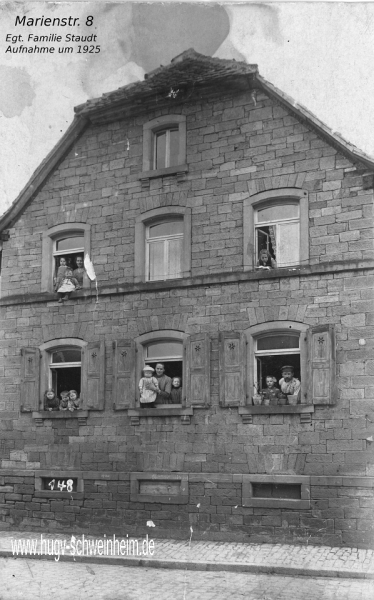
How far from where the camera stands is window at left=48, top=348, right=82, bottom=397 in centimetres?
991

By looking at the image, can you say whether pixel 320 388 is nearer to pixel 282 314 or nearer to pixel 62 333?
pixel 282 314

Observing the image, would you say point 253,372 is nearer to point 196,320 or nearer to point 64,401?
point 196,320

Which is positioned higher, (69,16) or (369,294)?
(69,16)

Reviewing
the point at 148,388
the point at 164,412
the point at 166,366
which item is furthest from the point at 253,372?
the point at 148,388

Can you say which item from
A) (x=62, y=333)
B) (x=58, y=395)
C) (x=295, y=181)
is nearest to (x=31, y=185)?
(x=62, y=333)

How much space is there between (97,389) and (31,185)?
279 centimetres

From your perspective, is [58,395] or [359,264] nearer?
[359,264]

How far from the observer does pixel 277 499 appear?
29.2 feet

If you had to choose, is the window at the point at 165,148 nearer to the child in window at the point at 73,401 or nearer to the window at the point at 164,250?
the window at the point at 164,250

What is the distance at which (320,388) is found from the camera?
29.6 feet

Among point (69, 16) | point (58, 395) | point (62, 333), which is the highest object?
point (69, 16)

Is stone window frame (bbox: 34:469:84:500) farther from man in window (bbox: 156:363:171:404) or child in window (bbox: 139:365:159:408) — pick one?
man in window (bbox: 156:363:171:404)

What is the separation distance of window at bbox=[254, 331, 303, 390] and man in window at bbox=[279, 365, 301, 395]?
0.24ft

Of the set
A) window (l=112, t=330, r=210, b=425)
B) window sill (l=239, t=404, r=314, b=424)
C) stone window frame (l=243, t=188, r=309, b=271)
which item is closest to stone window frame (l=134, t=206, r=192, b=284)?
stone window frame (l=243, t=188, r=309, b=271)
